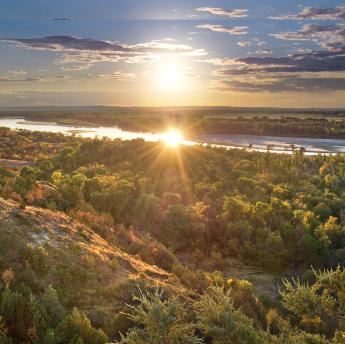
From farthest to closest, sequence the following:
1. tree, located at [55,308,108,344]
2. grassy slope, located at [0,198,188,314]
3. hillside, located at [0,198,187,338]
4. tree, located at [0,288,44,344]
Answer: grassy slope, located at [0,198,188,314], hillside, located at [0,198,187,338], tree, located at [55,308,108,344], tree, located at [0,288,44,344]

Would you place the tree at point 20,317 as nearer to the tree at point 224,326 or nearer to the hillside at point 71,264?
the hillside at point 71,264

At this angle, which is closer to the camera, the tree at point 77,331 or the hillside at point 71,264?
the tree at point 77,331

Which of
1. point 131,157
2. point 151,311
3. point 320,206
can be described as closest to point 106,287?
point 151,311

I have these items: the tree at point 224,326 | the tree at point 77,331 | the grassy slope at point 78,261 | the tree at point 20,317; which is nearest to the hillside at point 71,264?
the grassy slope at point 78,261

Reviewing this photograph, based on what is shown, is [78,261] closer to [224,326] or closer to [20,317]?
[20,317]

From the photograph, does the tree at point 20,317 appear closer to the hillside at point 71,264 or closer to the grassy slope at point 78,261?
the hillside at point 71,264

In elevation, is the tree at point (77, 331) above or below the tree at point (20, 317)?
below

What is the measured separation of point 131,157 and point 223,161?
784cm

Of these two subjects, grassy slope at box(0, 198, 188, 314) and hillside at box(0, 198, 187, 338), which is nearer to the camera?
hillside at box(0, 198, 187, 338)

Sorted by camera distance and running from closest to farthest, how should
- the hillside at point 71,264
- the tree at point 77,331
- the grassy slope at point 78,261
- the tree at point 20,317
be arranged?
the tree at point 20,317, the tree at point 77,331, the hillside at point 71,264, the grassy slope at point 78,261

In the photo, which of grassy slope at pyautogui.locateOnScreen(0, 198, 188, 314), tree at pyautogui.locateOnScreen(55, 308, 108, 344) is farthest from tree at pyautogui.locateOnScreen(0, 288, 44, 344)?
grassy slope at pyautogui.locateOnScreen(0, 198, 188, 314)

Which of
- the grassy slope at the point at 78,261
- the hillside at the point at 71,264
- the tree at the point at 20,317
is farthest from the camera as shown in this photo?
the grassy slope at the point at 78,261

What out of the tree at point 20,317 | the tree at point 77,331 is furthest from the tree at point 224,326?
the tree at point 20,317

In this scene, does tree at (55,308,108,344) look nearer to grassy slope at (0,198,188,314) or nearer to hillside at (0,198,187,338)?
hillside at (0,198,187,338)
